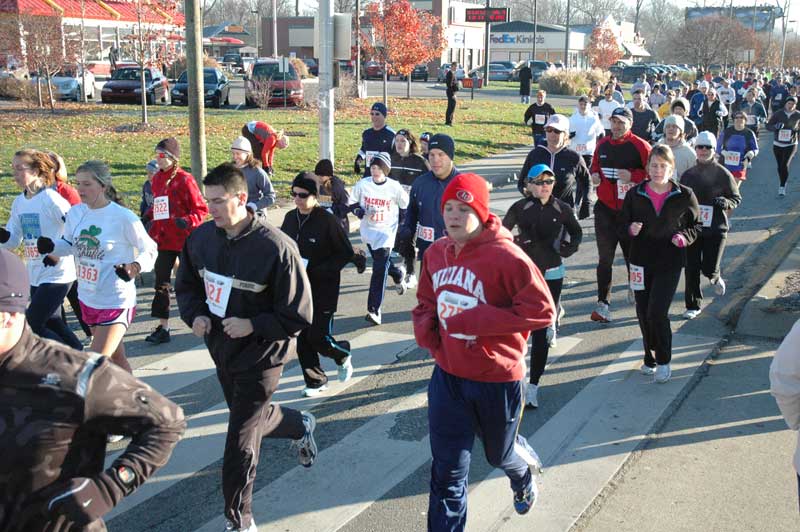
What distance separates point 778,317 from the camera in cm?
841

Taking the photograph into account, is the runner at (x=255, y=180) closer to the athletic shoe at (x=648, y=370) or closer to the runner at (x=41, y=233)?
the runner at (x=41, y=233)

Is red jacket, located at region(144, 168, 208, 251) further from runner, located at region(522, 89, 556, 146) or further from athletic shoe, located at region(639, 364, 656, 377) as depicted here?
runner, located at region(522, 89, 556, 146)

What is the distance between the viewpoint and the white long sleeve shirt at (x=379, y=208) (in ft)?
28.8

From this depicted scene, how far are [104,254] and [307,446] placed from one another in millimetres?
1986

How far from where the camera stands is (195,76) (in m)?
11.1

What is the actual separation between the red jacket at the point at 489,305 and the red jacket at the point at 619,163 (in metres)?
5.04

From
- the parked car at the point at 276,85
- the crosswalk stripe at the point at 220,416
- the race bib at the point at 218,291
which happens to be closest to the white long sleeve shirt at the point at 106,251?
the crosswalk stripe at the point at 220,416

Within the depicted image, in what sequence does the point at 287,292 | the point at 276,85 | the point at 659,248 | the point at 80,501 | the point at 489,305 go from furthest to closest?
the point at 276,85, the point at 659,248, the point at 287,292, the point at 489,305, the point at 80,501

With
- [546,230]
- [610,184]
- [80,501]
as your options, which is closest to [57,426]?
[80,501]

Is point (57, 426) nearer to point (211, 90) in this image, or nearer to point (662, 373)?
point (662, 373)

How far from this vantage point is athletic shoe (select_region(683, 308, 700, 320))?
8758 millimetres

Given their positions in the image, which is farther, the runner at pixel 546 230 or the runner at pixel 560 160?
the runner at pixel 560 160

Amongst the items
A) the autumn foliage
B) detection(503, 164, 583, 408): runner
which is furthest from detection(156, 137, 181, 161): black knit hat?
the autumn foliage

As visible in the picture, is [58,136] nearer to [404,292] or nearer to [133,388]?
[404,292]
